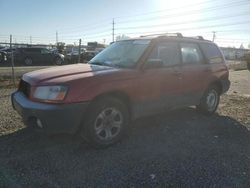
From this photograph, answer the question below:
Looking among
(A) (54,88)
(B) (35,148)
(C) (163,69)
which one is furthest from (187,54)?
(B) (35,148)

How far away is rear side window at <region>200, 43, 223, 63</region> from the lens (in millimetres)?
6496

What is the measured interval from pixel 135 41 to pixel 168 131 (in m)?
1.78

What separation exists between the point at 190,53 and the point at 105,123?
104 inches

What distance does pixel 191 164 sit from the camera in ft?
13.2

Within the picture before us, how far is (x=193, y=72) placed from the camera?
5945mm

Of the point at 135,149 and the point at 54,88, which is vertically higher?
the point at 54,88

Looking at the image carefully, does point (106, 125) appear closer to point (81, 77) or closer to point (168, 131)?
point (81, 77)

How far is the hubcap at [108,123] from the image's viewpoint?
4.42 metres

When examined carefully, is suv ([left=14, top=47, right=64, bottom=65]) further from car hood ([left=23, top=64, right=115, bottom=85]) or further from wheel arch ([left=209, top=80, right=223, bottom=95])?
car hood ([left=23, top=64, right=115, bottom=85])

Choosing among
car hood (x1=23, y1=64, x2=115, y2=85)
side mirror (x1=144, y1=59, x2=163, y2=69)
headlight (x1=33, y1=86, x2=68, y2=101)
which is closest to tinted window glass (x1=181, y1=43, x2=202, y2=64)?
side mirror (x1=144, y1=59, x2=163, y2=69)

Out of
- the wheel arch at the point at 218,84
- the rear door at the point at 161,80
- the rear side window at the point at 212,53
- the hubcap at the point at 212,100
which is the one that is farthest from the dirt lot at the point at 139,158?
the rear side window at the point at 212,53

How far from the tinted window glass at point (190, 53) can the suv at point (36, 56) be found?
21.8 metres

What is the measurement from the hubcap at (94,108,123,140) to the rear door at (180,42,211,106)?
173 centimetres

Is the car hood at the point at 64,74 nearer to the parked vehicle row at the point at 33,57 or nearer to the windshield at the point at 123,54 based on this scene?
the windshield at the point at 123,54
